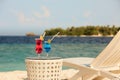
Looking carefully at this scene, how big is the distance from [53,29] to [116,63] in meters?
41.6

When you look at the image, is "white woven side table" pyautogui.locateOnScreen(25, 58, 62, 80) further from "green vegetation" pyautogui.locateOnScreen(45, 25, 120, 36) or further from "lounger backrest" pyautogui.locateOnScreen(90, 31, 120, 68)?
"green vegetation" pyautogui.locateOnScreen(45, 25, 120, 36)

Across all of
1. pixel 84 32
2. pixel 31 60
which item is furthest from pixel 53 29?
pixel 31 60

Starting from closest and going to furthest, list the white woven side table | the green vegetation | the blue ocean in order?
the white woven side table < the blue ocean < the green vegetation

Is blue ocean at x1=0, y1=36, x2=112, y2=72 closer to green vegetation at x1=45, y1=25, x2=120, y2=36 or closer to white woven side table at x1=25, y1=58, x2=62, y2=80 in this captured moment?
white woven side table at x1=25, y1=58, x2=62, y2=80

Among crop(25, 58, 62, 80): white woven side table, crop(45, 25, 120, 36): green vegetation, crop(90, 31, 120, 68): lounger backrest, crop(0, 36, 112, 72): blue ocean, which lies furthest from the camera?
crop(45, 25, 120, 36): green vegetation

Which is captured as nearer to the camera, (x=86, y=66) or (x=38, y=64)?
(x=38, y=64)

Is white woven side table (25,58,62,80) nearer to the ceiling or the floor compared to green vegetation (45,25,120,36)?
nearer to the ceiling

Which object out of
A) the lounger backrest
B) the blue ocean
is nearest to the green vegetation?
the blue ocean

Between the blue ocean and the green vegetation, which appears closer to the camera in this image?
the blue ocean

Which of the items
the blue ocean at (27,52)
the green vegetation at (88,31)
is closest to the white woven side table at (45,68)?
the blue ocean at (27,52)

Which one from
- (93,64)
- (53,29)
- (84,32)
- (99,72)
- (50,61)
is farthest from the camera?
(84,32)

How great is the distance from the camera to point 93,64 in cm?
657

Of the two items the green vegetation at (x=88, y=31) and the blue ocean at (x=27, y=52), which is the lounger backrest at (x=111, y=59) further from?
the green vegetation at (x=88, y=31)

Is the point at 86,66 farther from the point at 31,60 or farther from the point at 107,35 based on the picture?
the point at 107,35
